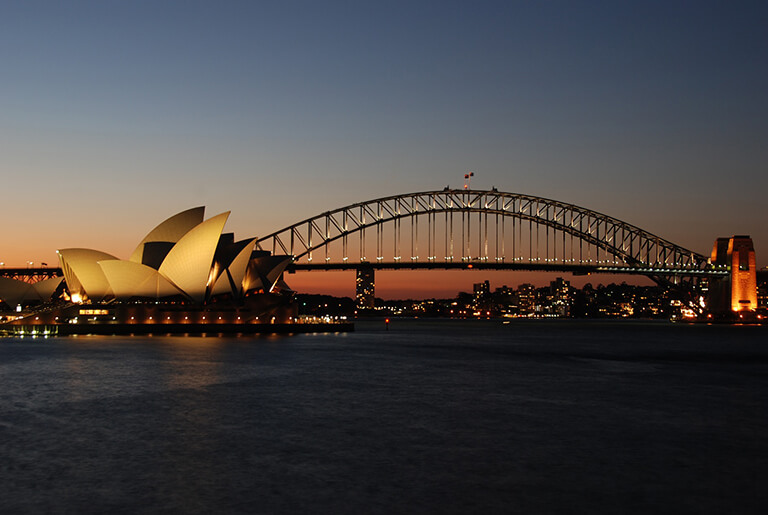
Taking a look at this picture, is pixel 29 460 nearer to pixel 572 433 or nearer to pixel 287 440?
pixel 287 440

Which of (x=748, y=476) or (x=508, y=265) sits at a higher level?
(x=508, y=265)

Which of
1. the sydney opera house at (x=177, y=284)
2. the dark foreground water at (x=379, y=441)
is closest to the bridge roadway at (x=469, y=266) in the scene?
the sydney opera house at (x=177, y=284)

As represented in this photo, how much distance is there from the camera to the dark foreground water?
9.93 metres

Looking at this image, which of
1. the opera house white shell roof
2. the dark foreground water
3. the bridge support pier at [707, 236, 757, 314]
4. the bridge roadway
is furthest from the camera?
the bridge support pier at [707, 236, 757, 314]

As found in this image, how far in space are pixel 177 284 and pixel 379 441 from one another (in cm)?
4730

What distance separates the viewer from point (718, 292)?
302ft

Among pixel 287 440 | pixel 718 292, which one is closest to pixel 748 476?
pixel 287 440

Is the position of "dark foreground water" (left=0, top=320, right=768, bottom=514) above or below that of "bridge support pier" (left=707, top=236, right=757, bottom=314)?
below

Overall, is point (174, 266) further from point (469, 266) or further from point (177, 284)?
point (469, 266)

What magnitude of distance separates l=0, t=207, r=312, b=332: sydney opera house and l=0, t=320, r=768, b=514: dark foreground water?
28.2 m

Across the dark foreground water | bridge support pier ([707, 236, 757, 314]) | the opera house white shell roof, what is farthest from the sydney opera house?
bridge support pier ([707, 236, 757, 314])

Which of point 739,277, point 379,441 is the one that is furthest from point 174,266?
point 739,277

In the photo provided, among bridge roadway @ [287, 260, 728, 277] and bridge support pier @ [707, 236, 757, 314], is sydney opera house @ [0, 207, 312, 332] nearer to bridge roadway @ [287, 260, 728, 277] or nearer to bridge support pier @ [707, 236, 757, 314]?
bridge roadway @ [287, 260, 728, 277]

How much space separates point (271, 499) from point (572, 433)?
7168mm
